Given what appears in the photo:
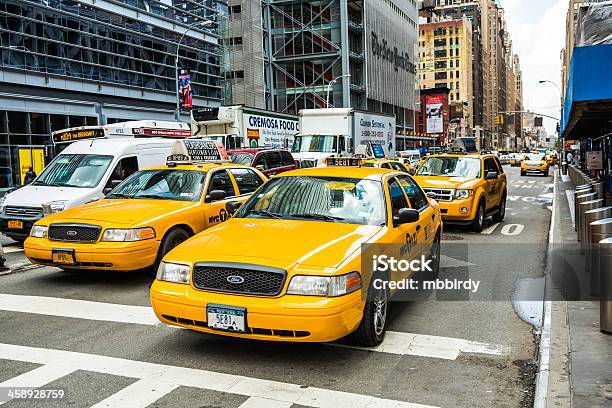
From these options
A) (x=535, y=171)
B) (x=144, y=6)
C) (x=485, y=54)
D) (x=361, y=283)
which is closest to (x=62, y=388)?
(x=361, y=283)

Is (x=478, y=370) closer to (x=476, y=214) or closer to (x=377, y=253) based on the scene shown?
(x=377, y=253)

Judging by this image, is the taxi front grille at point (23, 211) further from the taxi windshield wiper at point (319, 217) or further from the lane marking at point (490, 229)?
the lane marking at point (490, 229)

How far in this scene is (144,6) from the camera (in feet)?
126

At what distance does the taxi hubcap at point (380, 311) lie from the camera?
5617mm

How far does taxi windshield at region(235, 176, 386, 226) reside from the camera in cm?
631

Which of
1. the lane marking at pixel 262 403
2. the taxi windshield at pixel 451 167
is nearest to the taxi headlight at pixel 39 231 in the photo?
the lane marking at pixel 262 403

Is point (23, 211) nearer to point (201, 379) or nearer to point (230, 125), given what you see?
point (201, 379)

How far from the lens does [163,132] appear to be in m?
21.4

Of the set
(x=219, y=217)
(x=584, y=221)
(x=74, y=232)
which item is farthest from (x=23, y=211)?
(x=584, y=221)

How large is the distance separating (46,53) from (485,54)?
541ft

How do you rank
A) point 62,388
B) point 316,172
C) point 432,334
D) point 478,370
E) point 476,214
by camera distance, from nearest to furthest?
point 62,388
point 478,370
point 432,334
point 316,172
point 476,214

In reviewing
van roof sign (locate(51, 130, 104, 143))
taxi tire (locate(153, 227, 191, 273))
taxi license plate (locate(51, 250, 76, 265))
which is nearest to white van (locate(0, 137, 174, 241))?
taxi license plate (locate(51, 250, 76, 265))

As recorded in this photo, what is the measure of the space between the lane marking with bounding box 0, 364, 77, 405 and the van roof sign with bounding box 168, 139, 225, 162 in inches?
214

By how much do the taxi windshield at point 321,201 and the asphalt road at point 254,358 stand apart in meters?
1.28
